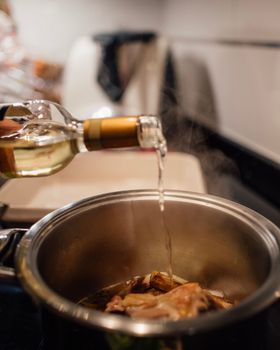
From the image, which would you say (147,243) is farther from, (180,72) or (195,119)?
(180,72)

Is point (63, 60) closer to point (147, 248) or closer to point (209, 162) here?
point (209, 162)

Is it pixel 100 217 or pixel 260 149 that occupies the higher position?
pixel 100 217

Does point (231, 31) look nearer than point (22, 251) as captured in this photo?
No

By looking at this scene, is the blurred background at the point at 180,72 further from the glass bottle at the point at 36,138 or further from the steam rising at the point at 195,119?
the glass bottle at the point at 36,138

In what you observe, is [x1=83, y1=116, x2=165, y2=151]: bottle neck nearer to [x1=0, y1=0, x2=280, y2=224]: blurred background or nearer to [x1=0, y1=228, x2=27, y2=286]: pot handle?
[x1=0, y1=228, x2=27, y2=286]: pot handle

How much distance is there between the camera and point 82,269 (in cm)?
54

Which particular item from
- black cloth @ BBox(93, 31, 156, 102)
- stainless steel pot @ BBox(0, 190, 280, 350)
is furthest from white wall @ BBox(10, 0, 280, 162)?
stainless steel pot @ BBox(0, 190, 280, 350)

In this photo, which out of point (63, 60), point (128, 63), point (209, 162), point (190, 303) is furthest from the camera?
point (63, 60)

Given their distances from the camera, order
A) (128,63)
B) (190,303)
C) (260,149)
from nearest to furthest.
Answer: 1. (190,303)
2. (260,149)
3. (128,63)

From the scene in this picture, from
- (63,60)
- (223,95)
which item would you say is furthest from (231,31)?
(63,60)

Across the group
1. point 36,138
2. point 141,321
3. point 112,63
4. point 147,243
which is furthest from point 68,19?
point 141,321

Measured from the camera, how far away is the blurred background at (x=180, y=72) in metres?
0.94

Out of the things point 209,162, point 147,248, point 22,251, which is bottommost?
point 209,162

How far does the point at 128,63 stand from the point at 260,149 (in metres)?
0.79
